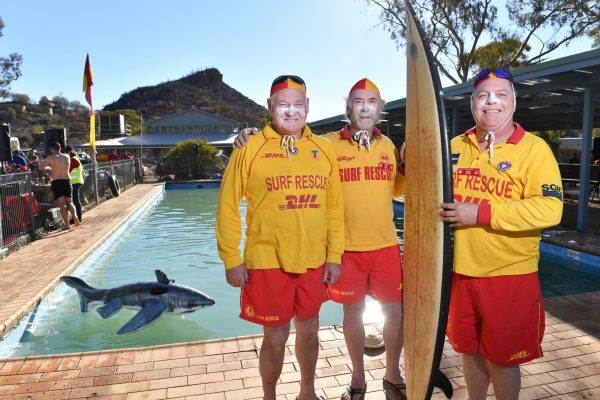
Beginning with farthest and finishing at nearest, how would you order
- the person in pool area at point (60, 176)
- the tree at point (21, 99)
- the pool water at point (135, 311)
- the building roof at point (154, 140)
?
the tree at point (21, 99) < the building roof at point (154, 140) < the person in pool area at point (60, 176) < the pool water at point (135, 311)

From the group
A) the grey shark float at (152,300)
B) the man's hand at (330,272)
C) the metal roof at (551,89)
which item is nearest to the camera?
the man's hand at (330,272)

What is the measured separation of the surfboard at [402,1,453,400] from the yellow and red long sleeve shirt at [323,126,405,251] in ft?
1.48

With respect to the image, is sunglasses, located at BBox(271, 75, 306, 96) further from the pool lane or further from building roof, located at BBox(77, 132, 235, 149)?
building roof, located at BBox(77, 132, 235, 149)

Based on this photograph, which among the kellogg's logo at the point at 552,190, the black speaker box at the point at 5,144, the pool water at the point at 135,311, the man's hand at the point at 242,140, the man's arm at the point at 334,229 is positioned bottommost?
the pool water at the point at 135,311

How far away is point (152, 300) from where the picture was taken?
4.69 m

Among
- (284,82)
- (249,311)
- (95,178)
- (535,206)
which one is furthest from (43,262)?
(95,178)

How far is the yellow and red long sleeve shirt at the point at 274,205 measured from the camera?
2.41 metres

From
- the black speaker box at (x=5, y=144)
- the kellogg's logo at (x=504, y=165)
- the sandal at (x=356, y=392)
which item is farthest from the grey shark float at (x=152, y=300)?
the black speaker box at (x=5, y=144)

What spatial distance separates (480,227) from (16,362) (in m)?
3.53

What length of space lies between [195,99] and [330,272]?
141 metres

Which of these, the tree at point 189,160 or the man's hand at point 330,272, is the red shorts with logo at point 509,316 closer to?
the man's hand at point 330,272

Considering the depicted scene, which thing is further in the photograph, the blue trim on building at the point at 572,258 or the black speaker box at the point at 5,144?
the black speaker box at the point at 5,144

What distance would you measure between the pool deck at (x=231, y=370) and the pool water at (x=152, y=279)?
0.63 m

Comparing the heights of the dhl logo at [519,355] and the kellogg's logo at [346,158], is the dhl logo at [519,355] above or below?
below
